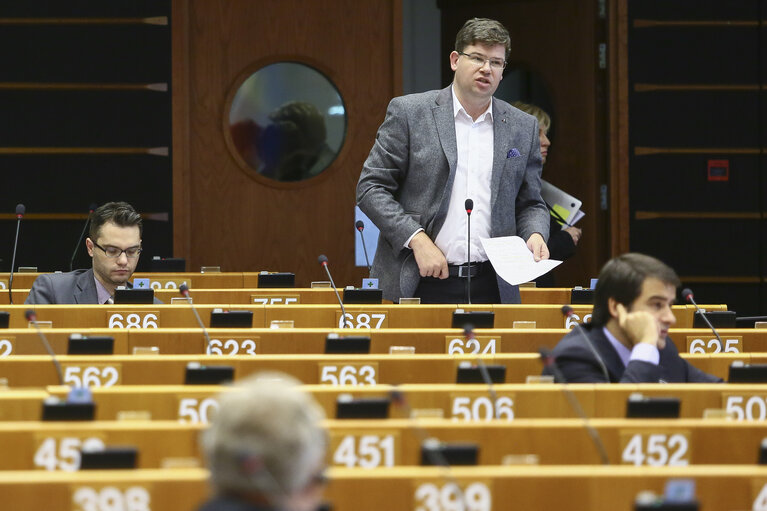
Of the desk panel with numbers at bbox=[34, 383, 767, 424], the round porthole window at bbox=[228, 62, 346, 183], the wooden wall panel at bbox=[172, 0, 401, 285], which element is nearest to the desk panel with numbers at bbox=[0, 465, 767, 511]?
the desk panel with numbers at bbox=[34, 383, 767, 424]

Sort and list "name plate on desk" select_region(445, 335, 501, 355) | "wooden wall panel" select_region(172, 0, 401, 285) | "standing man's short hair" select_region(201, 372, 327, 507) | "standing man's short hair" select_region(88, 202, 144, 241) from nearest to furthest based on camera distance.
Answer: "standing man's short hair" select_region(201, 372, 327, 507), "name plate on desk" select_region(445, 335, 501, 355), "standing man's short hair" select_region(88, 202, 144, 241), "wooden wall panel" select_region(172, 0, 401, 285)

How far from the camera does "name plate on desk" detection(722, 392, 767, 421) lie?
10.4ft

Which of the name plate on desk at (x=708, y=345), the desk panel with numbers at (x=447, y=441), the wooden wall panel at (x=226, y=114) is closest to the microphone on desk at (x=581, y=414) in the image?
the desk panel with numbers at (x=447, y=441)

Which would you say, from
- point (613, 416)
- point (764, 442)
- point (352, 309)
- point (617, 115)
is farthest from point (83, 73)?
point (764, 442)

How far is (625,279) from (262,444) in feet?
7.03

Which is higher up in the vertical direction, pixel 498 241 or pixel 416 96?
pixel 416 96

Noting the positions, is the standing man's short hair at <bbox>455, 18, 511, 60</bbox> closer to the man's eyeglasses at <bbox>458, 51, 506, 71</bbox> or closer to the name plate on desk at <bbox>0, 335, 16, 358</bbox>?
the man's eyeglasses at <bbox>458, 51, 506, 71</bbox>

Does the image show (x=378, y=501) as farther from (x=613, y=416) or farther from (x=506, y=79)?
(x=506, y=79)

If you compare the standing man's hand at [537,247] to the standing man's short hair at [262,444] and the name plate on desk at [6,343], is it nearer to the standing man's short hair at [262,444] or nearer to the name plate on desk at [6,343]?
the name plate on desk at [6,343]

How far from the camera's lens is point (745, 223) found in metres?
8.05

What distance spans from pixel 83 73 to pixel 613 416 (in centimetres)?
572

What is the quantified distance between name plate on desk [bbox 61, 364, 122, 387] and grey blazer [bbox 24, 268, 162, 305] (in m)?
1.59

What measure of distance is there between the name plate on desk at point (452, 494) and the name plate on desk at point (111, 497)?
50cm

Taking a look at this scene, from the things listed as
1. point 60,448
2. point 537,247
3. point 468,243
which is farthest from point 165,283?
point 60,448
